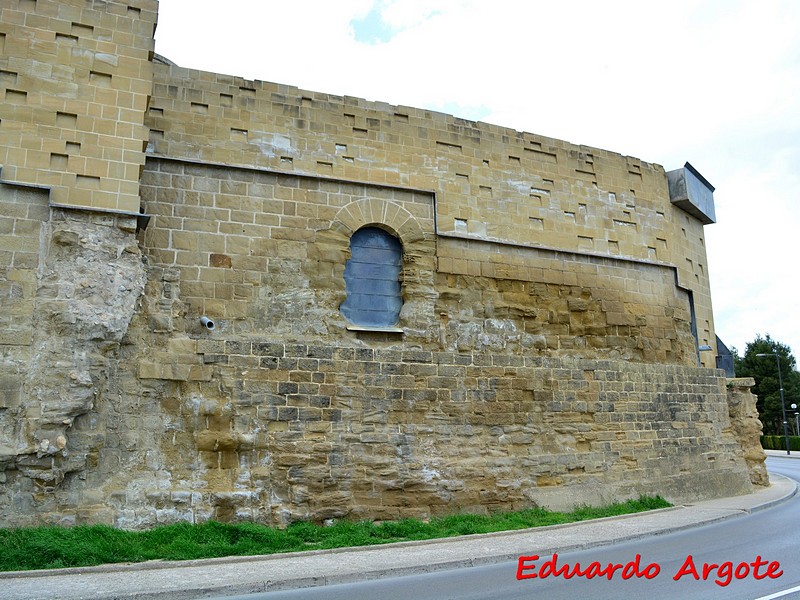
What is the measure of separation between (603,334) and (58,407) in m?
9.20

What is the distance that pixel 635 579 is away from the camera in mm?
6445

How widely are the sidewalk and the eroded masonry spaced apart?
54.0 inches

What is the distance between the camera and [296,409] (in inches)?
367

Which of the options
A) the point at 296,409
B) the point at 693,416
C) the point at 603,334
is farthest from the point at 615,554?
the point at 693,416

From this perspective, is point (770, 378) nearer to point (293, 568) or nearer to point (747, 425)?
point (747, 425)

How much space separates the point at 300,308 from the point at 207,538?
3.48m

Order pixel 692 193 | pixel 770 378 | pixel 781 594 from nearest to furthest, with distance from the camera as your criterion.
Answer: pixel 781 594 < pixel 692 193 < pixel 770 378

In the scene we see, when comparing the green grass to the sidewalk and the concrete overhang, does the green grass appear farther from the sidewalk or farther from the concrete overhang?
the concrete overhang

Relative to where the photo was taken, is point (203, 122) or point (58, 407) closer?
point (58, 407)

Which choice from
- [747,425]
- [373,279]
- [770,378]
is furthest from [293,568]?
[770,378]

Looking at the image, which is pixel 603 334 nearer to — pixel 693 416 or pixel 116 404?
pixel 693 416

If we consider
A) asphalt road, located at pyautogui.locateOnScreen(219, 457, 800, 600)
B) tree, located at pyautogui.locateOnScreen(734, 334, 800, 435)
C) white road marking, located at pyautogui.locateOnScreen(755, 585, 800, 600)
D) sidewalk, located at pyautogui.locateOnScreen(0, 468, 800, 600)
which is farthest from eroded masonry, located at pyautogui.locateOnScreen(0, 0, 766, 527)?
tree, located at pyautogui.locateOnScreen(734, 334, 800, 435)

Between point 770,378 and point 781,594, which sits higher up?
point 770,378

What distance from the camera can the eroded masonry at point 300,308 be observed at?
8156 millimetres
